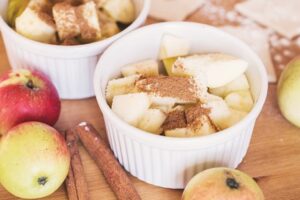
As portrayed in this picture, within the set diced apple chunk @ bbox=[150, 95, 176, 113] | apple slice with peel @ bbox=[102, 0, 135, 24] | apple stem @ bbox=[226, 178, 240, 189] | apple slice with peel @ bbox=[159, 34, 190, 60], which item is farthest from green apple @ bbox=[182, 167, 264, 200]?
apple slice with peel @ bbox=[102, 0, 135, 24]

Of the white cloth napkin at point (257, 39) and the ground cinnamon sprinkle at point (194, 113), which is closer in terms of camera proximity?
the ground cinnamon sprinkle at point (194, 113)

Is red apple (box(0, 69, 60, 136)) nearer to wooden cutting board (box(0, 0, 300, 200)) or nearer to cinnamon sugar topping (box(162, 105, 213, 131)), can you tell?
wooden cutting board (box(0, 0, 300, 200))

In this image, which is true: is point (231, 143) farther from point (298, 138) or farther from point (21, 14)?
point (21, 14)

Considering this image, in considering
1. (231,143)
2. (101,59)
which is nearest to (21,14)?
(101,59)

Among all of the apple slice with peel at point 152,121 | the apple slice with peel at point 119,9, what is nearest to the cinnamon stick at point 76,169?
the apple slice with peel at point 152,121

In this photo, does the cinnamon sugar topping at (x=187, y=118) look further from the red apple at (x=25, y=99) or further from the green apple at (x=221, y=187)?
the red apple at (x=25, y=99)
